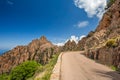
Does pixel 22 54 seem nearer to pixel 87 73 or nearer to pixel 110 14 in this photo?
pixel 110 14

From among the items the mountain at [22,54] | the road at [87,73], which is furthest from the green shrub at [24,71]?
the mountain at [22,54]

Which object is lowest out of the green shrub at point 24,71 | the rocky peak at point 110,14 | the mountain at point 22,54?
the green shrub at point 24,71

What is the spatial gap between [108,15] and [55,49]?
80.1 meters

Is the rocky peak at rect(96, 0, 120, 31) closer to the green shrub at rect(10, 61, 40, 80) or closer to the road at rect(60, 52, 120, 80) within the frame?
the green shrub at rect(10, 61, 40, 80)

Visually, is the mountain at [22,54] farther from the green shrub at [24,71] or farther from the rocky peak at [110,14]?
the rocky peak at [110,14]

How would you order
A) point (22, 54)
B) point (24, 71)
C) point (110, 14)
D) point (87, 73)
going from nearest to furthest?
point (87, 73), point (24, 71), point (110, 14), point (22, 54)

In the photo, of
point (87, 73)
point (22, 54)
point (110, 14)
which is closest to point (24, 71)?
point (110, 14)

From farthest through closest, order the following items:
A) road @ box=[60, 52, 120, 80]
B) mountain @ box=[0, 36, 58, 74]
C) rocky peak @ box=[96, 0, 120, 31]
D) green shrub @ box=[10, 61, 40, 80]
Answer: mountain @ box=[0, 36, 58, 74]
green shrub @ box=[10, 61, 40, 80]
rocky peak @ box=[96, 0, 120, 31]
road @ box=[60, 52, 120, 80]

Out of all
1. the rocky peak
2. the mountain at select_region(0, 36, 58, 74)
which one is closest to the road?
the rocky peak

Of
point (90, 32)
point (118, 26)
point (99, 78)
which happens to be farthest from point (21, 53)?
point (99, 78)

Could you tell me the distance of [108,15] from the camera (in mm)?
69875

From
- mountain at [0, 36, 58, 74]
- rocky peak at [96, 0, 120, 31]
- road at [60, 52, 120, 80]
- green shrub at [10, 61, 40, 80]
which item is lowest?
green shrub at [10, 61, 40, 80]

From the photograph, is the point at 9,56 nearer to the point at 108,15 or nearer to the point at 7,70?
the point at 7,70

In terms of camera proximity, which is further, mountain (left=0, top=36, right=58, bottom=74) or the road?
mountain (left=0, top=36, right=58, bottom=74)
